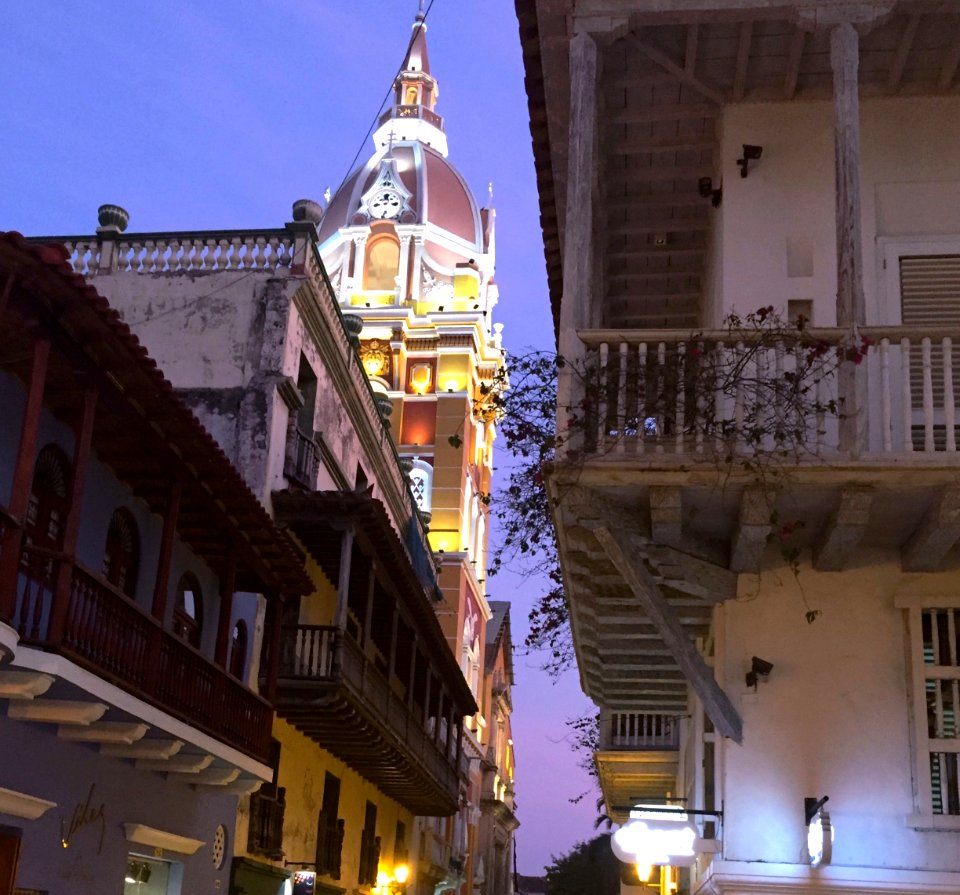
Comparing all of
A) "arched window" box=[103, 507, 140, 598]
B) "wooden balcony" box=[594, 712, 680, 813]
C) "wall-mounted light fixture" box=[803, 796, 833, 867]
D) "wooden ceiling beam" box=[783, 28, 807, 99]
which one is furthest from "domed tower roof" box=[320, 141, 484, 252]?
"wall-mounted light fixture" box=[803, 796, 833, 867]

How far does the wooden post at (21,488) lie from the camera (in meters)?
8.75

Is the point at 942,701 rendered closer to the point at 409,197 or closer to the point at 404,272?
the point at 404,272

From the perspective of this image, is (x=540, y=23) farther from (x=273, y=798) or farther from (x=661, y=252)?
(x=273, y=798)

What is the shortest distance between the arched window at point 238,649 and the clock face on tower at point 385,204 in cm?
3746

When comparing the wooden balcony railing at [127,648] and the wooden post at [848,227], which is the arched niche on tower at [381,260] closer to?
the wooden balcony railing at [127,648]

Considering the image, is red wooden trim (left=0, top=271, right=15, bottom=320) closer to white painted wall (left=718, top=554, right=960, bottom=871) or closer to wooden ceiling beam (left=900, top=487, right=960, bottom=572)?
white painted wall (left=718, top=554, right=960, bottom=871)

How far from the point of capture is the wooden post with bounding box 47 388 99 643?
31.3ft

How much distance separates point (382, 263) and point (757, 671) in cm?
4428

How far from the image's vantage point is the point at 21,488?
9.00 metres

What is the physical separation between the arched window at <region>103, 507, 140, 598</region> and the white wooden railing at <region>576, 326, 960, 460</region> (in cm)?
657

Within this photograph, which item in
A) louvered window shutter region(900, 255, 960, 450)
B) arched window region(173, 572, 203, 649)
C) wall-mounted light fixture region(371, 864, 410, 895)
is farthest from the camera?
wall-mounted light fixture region(371, 864, 410, 895)

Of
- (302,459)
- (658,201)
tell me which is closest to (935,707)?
(658,201)

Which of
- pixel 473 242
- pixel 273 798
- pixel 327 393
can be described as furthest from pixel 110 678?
pixel 473 242

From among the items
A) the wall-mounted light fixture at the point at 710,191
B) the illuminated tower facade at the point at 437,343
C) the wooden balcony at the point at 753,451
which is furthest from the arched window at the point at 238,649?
the illuminated tower facade at the point at 437,343
